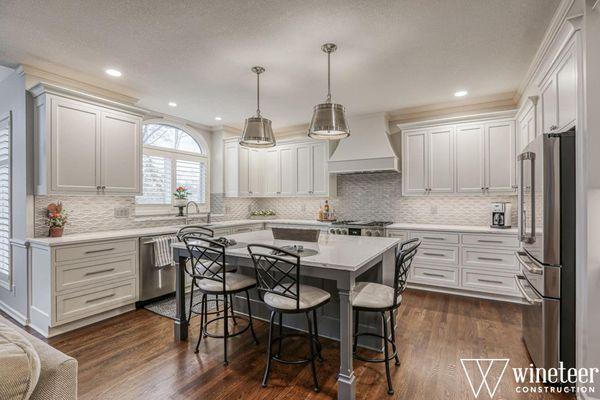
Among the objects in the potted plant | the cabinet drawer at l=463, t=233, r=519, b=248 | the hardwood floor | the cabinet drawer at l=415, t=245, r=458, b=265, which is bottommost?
the hardwood floor

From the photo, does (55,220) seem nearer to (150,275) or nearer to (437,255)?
(150,275)

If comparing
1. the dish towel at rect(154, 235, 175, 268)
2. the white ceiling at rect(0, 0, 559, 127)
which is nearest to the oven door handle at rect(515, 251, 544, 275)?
the white ceiling at rect(0, 0, 559, 127)

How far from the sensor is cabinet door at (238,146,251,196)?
5656mm

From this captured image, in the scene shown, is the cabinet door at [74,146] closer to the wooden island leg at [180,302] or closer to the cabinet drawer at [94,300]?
the cabinet drawer at [94,300]

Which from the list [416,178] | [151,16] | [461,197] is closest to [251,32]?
[151,16]

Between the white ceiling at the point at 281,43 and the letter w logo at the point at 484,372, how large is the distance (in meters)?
2.72

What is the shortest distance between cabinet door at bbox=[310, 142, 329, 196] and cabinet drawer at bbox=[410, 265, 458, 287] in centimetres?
194

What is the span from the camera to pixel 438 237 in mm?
4207

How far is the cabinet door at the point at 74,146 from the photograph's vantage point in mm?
3188

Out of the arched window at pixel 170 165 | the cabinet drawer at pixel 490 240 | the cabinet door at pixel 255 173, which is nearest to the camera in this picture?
the cabinet drawer at pixel 490 240

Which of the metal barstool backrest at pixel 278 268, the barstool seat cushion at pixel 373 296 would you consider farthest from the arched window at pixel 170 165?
the barstool seat cushion at pixel 373 296

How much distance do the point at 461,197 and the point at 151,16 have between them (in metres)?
4.42

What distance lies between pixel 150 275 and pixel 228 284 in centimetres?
175

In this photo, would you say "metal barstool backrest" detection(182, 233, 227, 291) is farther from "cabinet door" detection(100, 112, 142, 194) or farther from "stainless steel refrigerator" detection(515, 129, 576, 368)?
"stainless steel refrigerator" detection(515, 129, 576, 368)
